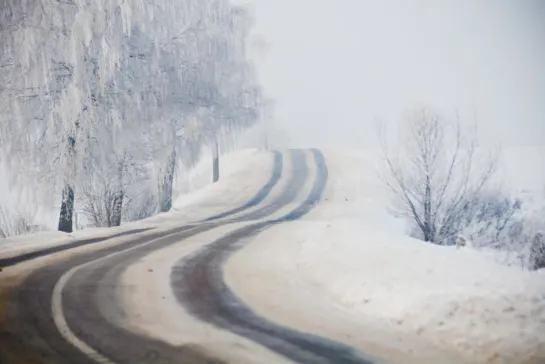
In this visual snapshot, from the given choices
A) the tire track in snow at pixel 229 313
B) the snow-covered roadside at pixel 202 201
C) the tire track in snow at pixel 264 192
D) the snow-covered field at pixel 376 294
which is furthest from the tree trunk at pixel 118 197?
the tire track in snow at pixel 229 313

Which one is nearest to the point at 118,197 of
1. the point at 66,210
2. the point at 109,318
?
the point at 66,210

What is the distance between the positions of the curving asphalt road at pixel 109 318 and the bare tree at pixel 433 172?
7.96 meters

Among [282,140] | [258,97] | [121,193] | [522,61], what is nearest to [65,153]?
[121,193]

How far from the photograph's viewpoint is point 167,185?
2166 cm

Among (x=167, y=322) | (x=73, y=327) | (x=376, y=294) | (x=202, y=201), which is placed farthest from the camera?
(x=202, y=201)

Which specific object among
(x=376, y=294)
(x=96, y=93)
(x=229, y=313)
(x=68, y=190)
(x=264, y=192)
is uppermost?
(x=96, y=93)

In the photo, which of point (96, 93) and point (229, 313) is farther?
point (96, 93)

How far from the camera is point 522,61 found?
91.0 m

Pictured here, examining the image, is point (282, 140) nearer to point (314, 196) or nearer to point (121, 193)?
point (314, 196)

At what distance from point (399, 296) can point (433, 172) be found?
9.52 meters

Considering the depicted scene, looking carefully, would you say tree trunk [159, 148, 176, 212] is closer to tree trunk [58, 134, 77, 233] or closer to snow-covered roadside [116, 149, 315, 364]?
tree trunk [58, 134, 77, 233]

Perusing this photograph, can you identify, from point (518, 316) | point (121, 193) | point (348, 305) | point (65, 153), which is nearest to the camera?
point (518, 316)

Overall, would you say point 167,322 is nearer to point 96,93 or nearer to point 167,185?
point 96,93

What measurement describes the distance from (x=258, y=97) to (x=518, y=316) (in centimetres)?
1931
